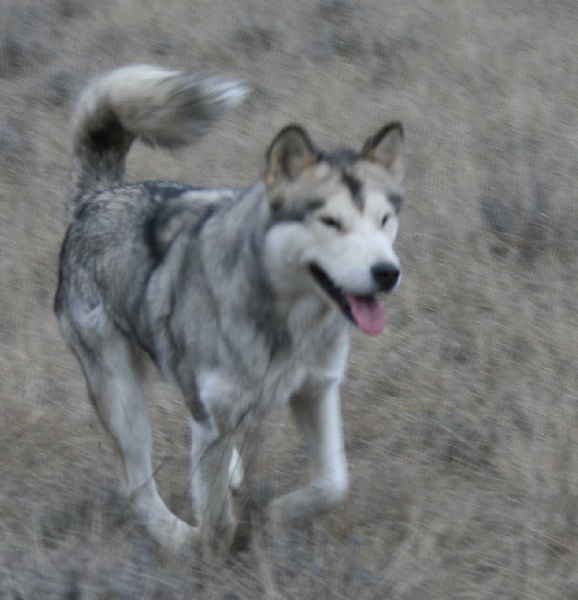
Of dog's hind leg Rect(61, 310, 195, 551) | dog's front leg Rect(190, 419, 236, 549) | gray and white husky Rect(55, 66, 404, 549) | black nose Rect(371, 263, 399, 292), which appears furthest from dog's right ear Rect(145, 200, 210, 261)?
black nose Rect(371, 263, 399, 292)

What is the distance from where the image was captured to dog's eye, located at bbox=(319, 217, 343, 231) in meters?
3.79

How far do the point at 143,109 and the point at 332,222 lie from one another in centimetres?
150

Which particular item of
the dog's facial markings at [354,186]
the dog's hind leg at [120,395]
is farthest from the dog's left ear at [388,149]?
the dog's hind leg at [120,395]

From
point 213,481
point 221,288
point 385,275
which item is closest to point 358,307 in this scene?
point 385,275

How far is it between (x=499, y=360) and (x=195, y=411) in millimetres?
1928

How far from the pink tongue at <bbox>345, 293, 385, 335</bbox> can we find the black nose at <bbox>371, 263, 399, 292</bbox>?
0.14 meters

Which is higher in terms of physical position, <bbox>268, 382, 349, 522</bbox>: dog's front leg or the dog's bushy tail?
the dog's bushy tail

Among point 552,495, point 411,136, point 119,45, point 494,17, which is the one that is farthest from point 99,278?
point 494,17

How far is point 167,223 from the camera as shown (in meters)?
4.63

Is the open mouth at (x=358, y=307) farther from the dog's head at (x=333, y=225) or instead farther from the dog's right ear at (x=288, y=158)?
the dog's right ear at (x=288, y=158)

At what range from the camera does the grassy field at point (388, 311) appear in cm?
401

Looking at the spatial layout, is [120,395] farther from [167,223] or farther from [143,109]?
[143,109]

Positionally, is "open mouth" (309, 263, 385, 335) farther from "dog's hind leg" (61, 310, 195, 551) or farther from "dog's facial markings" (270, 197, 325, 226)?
"dog's hind leg" (61, 310, 195, 551)

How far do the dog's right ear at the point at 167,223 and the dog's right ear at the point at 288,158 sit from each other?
0.58 meters
